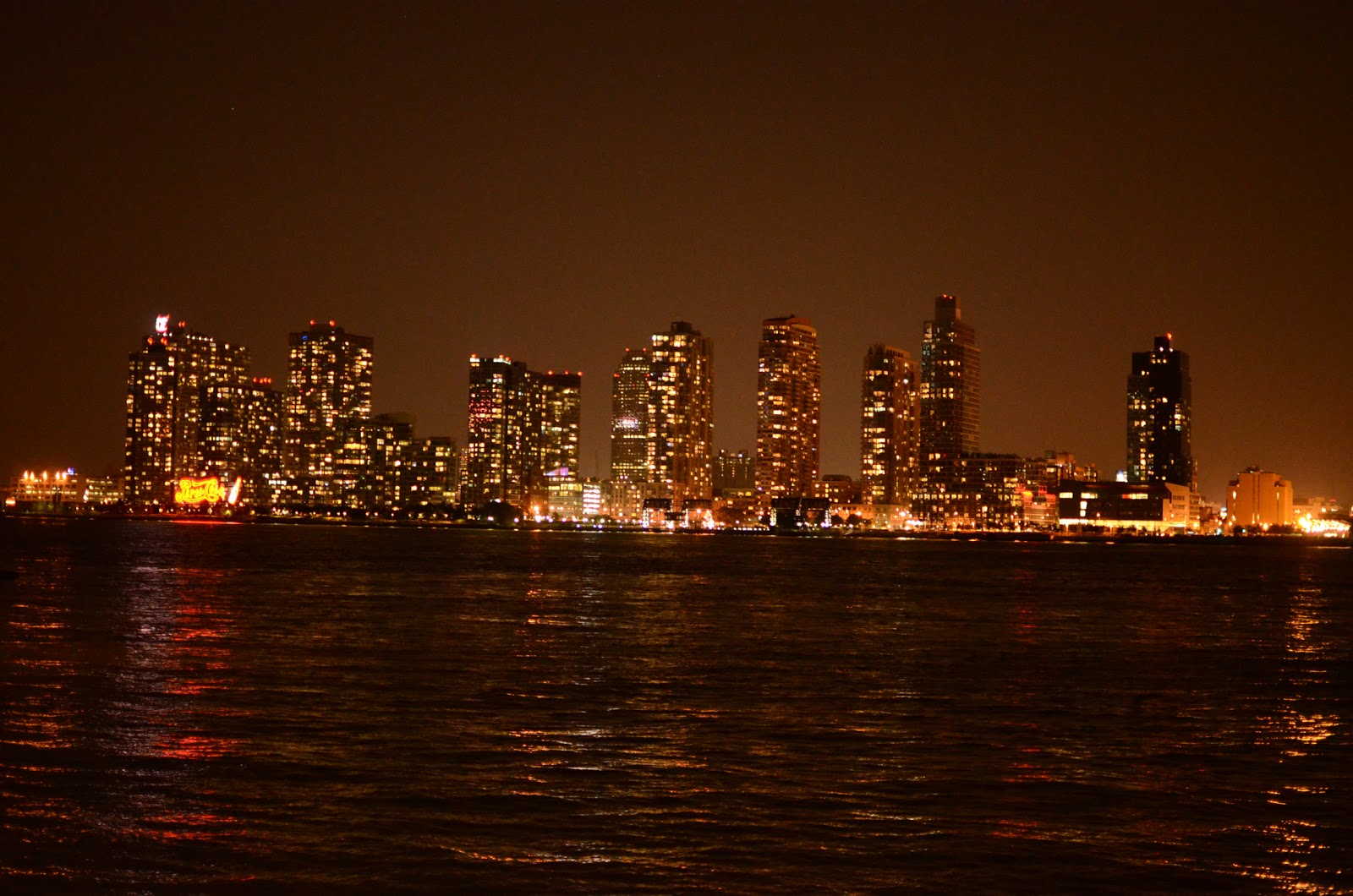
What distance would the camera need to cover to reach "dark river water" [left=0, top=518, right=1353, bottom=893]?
19656mm

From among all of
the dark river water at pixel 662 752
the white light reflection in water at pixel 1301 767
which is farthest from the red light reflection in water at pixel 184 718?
the white light reflection in water at pixel 1301 767

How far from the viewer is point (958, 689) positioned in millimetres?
39375

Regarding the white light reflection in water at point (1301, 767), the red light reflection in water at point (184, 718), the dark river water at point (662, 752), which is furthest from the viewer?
the red light reflection in water at point (184, 718)

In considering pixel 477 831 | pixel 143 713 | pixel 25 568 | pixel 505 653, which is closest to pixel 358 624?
pixel 505 653

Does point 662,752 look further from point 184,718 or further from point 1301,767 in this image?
point 1301,767

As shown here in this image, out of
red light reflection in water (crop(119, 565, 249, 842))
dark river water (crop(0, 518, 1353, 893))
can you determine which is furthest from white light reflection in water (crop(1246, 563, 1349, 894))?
red light reflection in water (crop(119, 565, 249, 842))

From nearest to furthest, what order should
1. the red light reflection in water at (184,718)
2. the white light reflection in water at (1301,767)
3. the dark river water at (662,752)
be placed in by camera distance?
the dark river water at (662,752) < the white light reflection in water at (1301,767) < the red light reflection in water at (184,718)

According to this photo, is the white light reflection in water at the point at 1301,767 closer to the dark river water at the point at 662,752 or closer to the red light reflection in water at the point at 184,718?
the dark river water at the point at 662,752

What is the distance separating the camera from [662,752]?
92.2ft

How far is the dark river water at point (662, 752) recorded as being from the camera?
1966cm

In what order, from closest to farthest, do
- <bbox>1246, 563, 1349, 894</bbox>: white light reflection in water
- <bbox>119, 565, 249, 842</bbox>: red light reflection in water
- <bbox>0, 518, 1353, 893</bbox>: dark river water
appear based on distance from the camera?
<bbox>0, 518, 1353, 893</bbox>: dark river water < <bbox>1246, 563, 1349, 894</bbox>: white light reflection in water < <bbox>119, 565, 249, 842</bbox>: red light reflection in water

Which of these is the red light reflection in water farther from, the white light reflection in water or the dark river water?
the white light reflection in water

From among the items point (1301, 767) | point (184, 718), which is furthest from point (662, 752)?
point (1301, 767)

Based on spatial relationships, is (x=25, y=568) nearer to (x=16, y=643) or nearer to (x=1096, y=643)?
(x=16, y=643)
